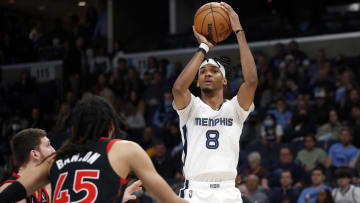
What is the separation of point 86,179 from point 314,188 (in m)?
6.65

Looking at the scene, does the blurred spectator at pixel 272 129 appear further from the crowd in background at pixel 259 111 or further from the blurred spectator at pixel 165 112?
the blurred spectator at pixel 165 112

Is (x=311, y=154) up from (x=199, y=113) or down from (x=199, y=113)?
down

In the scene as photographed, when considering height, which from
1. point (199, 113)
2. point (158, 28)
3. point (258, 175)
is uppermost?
point (158, 28)

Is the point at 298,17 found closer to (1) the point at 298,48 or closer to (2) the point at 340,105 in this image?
(1) the point at 298,48

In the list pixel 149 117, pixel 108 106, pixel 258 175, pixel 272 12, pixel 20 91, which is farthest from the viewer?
pixel 272 12

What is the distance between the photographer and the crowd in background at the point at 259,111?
10195 millimetres

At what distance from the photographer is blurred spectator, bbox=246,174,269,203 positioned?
32.2 feet

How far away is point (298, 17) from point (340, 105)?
686cm

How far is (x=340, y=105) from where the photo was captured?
1165 cm

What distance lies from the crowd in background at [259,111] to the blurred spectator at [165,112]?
0.08ft

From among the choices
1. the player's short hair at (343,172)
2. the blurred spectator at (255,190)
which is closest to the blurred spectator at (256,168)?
the blurred spectator at (255,190)

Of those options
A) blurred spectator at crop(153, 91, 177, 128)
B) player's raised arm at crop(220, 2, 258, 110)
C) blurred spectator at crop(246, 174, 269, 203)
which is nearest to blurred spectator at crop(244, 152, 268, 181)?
blurred spectator at crop(246, 174, 269, 203)

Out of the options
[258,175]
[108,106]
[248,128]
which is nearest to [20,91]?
[248,128]

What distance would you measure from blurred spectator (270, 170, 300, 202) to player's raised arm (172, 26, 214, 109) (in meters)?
5.06
